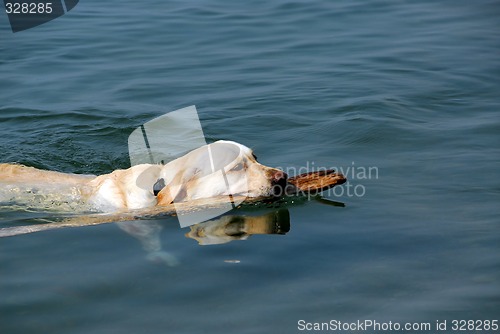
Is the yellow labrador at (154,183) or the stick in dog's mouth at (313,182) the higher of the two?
the yellow labrador at (154,183)

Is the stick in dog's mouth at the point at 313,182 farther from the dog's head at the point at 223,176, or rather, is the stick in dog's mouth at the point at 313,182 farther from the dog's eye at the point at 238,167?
the dog's eye at the point at 238,167

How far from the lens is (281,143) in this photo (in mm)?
9234

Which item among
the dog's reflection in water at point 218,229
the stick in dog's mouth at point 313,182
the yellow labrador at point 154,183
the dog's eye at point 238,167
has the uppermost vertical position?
the dog's eye at point 238,167

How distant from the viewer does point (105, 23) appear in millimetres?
15648

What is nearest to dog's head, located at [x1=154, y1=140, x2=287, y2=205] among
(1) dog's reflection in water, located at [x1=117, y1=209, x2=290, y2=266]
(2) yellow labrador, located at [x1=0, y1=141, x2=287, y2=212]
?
(2) yellow labrador, located at [x1=0, y1=141, x2=287, y2=212]

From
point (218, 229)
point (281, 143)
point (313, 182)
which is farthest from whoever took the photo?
point (281, 143)

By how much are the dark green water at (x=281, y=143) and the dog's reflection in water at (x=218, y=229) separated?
81 mm

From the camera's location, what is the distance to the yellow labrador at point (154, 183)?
6234mm

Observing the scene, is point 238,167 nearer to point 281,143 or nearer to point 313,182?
point 313,182

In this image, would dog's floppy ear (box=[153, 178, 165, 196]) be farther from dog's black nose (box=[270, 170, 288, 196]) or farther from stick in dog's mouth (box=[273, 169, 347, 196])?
stick in dog's mouth (box=[273, 169, 347, 196])

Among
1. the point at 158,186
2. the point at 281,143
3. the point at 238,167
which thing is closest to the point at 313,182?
the point at 238,167

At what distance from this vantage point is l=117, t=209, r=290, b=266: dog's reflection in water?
6258 millimetres

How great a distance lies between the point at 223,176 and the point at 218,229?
0.47 metres

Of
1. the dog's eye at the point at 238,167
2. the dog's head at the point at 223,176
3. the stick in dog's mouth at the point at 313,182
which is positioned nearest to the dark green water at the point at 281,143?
the stick in dog's mouth at the point at 313,182
